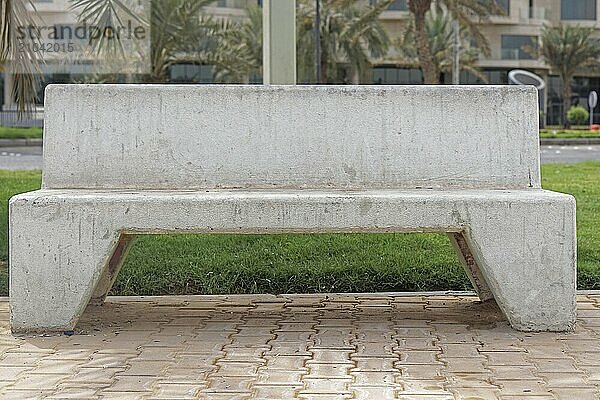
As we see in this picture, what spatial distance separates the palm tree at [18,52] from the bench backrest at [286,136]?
4207 mm

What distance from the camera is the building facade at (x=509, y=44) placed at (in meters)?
36.2

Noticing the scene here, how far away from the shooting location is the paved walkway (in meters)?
3.70

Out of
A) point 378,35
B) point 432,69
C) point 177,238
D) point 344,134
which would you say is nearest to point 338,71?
point 378,35

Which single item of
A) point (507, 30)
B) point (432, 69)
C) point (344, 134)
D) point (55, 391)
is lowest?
point (55, 391)

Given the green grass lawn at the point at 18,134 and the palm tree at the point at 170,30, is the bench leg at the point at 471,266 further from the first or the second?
the green grass lawn at the point at 18,134

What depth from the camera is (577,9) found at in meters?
44.2

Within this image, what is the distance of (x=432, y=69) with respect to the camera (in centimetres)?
2572

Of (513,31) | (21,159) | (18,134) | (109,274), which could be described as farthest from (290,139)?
(513,31)

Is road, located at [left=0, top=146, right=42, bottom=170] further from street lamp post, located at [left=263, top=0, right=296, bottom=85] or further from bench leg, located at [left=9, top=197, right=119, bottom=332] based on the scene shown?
bench leg, located at [left=9, top=197, right=119, bottom=332]

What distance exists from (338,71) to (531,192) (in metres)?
30.0

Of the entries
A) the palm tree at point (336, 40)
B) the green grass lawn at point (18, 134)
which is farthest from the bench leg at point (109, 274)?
the palm tree at point (336, 40)

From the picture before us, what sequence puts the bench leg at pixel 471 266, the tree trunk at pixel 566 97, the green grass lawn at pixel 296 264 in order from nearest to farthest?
the bench leg at pixel 471 266, the green grass lawn at pixel 296 264, the tree trunk at pixel 566 97

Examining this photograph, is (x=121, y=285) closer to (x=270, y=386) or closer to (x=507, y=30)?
(x=270, y=386)

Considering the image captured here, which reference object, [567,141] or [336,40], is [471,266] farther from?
[336,40]
